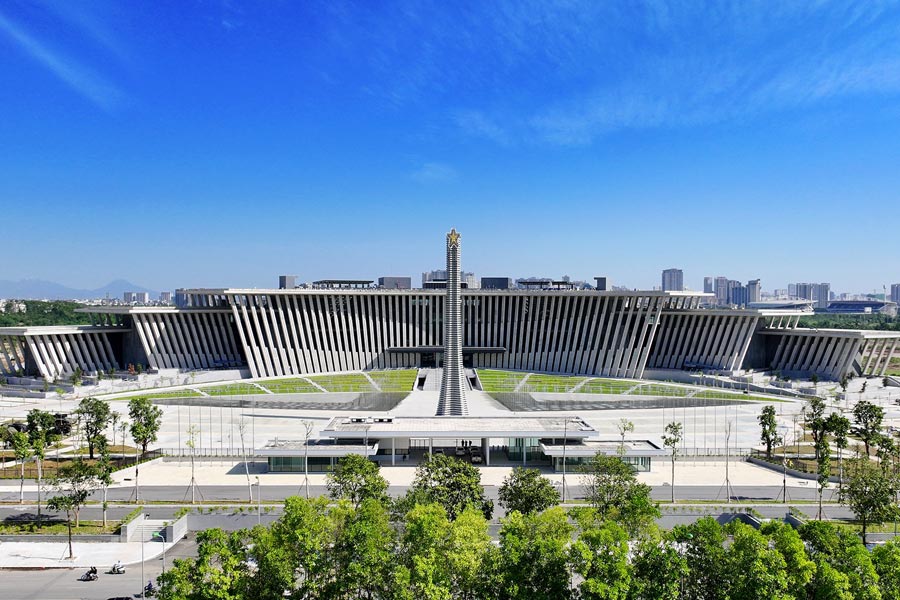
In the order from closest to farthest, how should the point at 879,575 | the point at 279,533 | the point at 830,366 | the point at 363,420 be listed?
the point at 879,575 < the point at 279,533 < the point at 363,420 < the point at 830,366

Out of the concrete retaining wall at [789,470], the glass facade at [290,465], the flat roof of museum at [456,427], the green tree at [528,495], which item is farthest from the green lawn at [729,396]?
the green tree at [528,495]

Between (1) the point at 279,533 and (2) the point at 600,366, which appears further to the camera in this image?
(2) the point at 600,366

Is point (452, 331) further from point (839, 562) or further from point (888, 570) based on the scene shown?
point (888, 570)

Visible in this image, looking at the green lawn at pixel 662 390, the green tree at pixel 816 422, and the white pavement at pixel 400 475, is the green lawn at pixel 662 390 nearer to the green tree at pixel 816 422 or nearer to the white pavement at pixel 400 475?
the green tree at pixel 816 422

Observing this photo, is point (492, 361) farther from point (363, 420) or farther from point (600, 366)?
point (363, 420)

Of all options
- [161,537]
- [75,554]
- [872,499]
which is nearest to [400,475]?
[161,537]

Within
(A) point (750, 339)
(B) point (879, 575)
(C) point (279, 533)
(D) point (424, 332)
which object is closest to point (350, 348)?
(D) point (424, 332)
